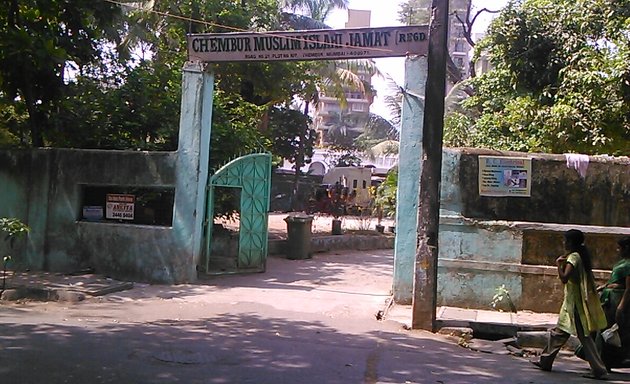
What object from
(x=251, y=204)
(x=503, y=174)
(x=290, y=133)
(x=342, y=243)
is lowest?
(x=342, y=243)

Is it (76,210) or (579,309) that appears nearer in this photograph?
(579,309)

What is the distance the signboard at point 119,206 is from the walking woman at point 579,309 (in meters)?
7.88

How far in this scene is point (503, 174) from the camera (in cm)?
965

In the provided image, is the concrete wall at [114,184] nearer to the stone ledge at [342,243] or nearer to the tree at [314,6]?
the stone ledge at [342,243]

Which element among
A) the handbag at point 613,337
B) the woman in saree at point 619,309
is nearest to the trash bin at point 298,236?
the woman in saree at point 619,309

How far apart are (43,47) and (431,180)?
275 inches

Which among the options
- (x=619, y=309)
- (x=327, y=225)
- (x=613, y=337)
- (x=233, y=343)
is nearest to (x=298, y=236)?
(x=327, y=225)

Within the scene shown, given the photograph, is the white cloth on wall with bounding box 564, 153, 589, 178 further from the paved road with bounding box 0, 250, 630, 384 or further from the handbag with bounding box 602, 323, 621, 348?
the handbag with bounding box 602, 323, 621, 348

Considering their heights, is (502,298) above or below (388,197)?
below

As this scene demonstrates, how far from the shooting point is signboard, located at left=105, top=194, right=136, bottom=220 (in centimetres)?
1170

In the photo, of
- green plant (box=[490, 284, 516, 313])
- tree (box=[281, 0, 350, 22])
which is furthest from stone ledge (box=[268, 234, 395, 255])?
tree (box=[281, 0, 350, 22])

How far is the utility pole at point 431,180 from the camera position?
8305 millimetres

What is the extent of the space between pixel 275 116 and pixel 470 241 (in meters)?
22.3

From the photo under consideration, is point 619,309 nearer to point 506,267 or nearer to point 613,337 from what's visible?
point 613,337
